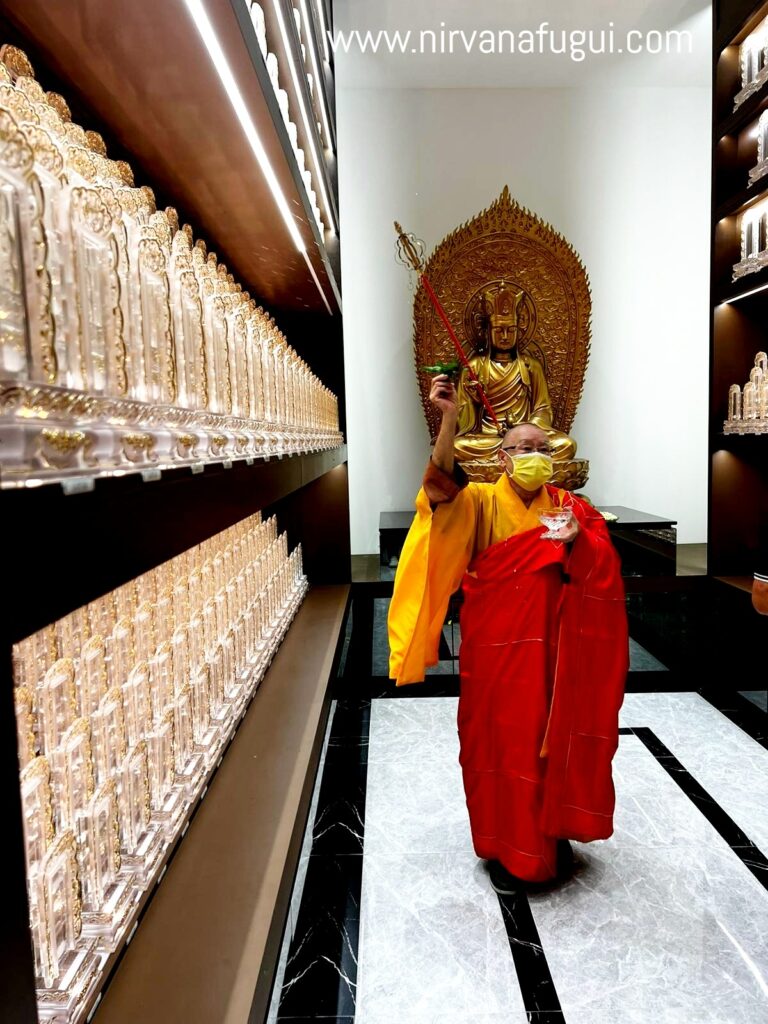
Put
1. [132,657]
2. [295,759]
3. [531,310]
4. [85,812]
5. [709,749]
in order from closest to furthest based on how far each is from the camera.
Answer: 1. [85,812]
2. [132,657]
3. [295,759]
4. [709,749]
5. [531,310]

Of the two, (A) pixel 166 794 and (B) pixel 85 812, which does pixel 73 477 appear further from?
(A) pixel 166 794

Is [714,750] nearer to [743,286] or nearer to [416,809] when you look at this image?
[416,809]

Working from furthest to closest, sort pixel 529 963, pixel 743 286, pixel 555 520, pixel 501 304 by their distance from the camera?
pixel 501 304
pixel 743 286
pixel 555 520
pixel 529 963

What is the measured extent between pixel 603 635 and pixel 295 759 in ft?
2.83

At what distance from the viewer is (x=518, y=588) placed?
64.9 inches

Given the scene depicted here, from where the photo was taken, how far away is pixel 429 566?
5.74ft

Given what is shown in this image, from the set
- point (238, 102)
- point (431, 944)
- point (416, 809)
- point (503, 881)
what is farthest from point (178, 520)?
point (416, 809)

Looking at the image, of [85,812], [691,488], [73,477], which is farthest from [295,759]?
[691,488]

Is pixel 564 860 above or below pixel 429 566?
below

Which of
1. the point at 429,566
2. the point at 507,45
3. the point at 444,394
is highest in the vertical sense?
the point at 507,45

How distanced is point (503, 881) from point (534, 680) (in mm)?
554

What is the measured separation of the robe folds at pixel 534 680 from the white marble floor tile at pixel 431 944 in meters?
0.13

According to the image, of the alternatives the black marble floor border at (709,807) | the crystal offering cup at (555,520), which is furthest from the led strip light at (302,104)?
the black marble floor border at (709,807)

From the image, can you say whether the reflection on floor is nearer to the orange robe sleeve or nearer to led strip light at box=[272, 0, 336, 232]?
the orange robe sleeve
